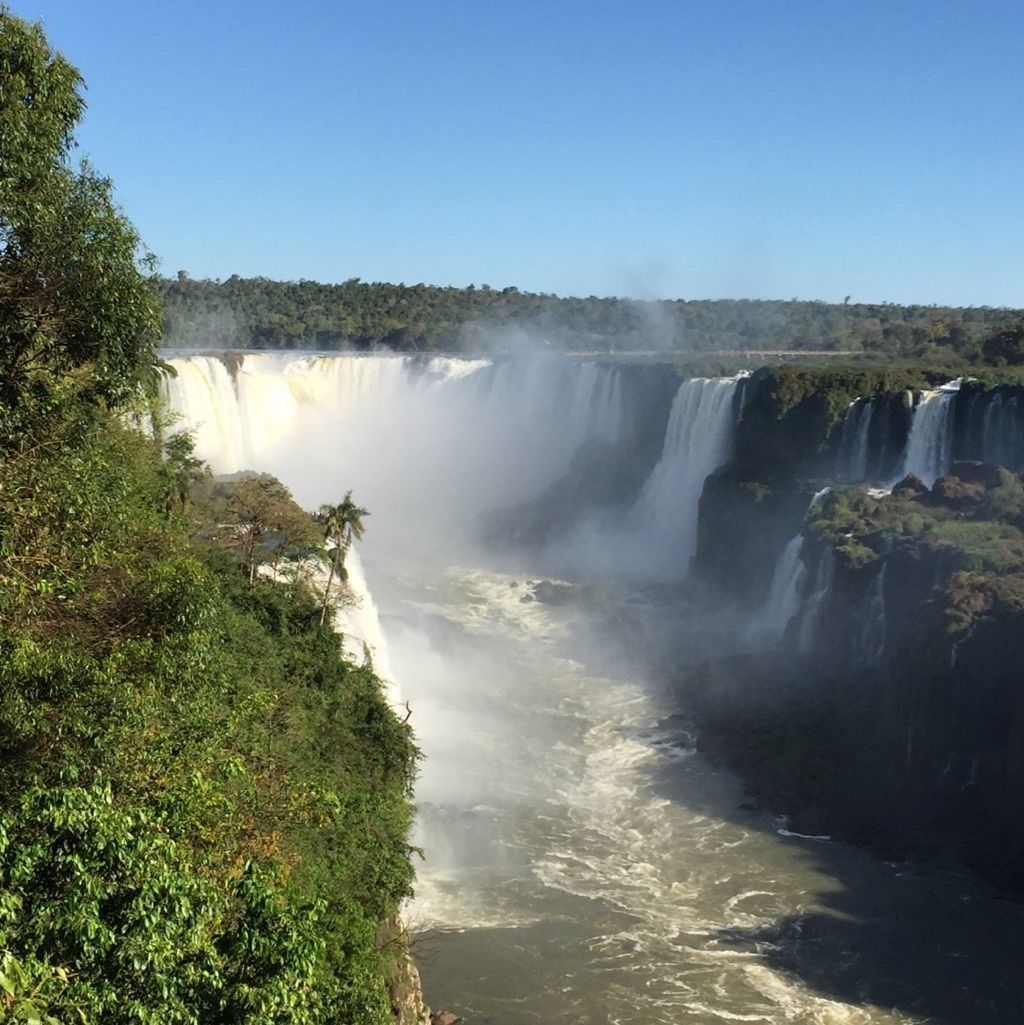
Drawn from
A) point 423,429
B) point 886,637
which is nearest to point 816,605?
point 886,637

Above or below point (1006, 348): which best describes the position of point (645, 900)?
below

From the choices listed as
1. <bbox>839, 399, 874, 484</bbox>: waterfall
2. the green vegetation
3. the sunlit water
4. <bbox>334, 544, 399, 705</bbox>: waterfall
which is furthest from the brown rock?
<bbox>839, 399, 874, 484</bbox>: waterfall

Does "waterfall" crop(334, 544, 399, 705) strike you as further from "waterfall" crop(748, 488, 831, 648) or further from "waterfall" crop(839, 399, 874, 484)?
"waterfall" crop(839, 399, 874, 484)

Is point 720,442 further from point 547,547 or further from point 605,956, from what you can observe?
point 605,956

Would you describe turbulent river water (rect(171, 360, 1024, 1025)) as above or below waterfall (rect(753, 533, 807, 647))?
below

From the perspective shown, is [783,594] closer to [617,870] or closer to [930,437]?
[930,437]

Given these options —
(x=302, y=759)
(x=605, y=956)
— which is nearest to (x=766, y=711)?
(x=605, y=956)

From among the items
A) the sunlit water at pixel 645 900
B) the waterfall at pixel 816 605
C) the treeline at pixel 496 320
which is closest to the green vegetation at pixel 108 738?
the sunlit water at pixel 645 900
